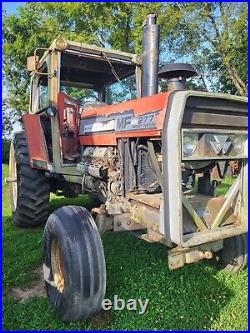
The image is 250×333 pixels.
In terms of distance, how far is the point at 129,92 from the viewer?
4488 millimetres

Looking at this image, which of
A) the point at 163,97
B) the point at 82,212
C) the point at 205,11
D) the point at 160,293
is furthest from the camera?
the point at 205,11

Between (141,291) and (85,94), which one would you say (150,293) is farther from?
(85,94)

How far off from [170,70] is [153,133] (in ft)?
2.12

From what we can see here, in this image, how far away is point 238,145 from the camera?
2.67m

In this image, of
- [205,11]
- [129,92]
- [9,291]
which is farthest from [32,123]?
[205,11]

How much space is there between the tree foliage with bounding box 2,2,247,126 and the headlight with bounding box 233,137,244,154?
13.6 metres

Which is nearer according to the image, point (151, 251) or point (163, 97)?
point (163, 97)

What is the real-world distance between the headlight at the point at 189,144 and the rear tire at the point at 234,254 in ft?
4.49

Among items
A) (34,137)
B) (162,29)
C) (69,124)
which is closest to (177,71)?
(69,124)

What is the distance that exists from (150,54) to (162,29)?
44.8 feet

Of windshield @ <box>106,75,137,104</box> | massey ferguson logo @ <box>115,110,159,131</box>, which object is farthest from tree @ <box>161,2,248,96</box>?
massey ferguson logo @ <box>115,110,159,131</box>

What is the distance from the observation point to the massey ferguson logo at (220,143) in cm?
248

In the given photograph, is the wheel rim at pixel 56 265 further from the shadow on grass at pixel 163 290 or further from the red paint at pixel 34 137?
the red paint at pixel 34 137

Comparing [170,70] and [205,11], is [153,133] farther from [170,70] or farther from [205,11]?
[205,11]
